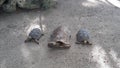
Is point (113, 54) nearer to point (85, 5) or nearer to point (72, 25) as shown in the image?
point (72, 25)

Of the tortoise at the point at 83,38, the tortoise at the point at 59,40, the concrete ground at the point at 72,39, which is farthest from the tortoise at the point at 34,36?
the tortoise at the point at 83,38

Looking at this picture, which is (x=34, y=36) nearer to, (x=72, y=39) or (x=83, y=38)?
(x=72, y=39)

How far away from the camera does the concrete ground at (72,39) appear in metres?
2.58

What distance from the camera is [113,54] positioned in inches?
107

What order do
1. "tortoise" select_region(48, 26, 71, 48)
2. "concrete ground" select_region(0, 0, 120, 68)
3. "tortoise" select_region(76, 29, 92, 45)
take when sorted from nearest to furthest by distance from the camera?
"concrete ground" select_region(0, 0, 120, 68) → "tortoise" select_region(48, 26, 71, 48) → "tortoise" select_region(76, 29, 92, 45)

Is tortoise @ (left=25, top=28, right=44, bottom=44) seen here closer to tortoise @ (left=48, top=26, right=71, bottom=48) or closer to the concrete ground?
the concrete ground

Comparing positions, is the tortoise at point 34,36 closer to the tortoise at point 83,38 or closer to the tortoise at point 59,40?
the tortoise at point 59,40

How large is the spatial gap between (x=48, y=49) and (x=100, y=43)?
2.55ft

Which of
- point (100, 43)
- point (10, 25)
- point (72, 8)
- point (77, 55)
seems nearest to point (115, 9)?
point (72, 8)

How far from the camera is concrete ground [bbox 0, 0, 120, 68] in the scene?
102 inches

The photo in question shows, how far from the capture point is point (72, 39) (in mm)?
3047

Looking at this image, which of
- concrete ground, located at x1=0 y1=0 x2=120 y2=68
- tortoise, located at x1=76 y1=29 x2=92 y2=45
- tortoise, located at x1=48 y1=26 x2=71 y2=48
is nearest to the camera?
concrete ground, located at x1=0 y1=0 x2=120 y2=68

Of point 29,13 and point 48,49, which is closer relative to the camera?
point 48,49

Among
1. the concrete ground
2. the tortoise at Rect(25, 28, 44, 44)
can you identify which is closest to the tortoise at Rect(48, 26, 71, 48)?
the concrete ground
